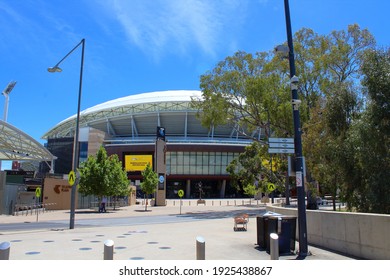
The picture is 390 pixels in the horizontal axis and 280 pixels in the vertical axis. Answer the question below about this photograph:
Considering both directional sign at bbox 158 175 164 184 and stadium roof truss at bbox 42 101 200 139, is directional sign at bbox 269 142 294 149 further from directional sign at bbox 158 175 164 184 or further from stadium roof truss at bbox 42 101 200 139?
stadium roof truss at bbox 42 101 200 139

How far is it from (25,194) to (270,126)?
24.7m

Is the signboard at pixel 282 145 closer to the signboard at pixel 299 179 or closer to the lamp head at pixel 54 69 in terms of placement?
the signboard at pixel 299 179

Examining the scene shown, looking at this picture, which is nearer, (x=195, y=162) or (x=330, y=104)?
(x=330, y=104)

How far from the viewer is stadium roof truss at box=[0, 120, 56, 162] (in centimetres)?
3538

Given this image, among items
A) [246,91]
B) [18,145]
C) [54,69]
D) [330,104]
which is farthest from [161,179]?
[330,104]

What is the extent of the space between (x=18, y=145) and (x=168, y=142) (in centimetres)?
5059

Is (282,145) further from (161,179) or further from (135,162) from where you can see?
(135,162)

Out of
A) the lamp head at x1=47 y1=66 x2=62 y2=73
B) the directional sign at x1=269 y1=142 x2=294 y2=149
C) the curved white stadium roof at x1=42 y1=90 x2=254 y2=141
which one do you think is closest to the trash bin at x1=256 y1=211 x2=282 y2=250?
the directional sign at x1=269 y1=142 x2=294 y2=149

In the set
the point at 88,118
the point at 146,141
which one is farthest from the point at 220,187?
the point at 88,118

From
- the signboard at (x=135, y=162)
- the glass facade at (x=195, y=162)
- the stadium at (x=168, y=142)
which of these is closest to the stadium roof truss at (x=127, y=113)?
the stadium at (x=168, y=142)

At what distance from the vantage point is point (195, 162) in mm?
91562

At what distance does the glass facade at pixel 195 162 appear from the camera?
9106 cm

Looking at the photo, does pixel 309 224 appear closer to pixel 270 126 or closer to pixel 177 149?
pixel 270 126

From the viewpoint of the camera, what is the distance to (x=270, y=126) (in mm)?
36688
